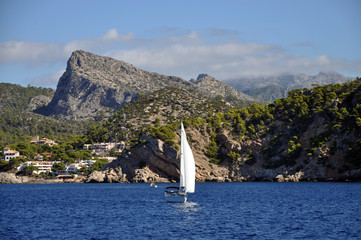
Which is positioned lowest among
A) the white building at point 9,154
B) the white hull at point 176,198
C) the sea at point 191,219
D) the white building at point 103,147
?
the sea at point 191,219

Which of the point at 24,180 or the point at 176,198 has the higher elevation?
the point at 176,198

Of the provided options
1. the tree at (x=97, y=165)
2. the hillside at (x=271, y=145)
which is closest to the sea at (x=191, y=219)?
the hillside at (x=271, y=145)

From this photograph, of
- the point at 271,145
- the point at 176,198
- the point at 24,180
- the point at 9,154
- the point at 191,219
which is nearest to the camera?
the point at 191,219

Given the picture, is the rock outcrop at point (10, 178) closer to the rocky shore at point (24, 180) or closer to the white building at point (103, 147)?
the rocky shore at point (24, 180)

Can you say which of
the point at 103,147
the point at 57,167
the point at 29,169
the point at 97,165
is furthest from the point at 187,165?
the point at 103,147

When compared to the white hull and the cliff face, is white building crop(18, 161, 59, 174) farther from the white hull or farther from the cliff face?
the white hull

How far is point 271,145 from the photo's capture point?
130000 mm

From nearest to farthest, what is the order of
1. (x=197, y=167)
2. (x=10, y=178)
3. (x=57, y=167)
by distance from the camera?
(x=197, y=167) → (x=10, y=178) → (x=57, y=167)

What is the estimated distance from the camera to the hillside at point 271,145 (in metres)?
114

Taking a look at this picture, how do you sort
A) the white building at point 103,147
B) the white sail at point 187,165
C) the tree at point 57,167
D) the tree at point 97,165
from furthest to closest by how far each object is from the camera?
the white building at point 103,147, the tree at point 57,167, the tree at point 97,165, the white sail at point 187,165

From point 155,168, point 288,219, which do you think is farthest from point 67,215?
point 155,168

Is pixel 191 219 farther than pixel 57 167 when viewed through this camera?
No

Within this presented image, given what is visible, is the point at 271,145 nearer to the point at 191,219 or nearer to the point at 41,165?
the point at 41,165

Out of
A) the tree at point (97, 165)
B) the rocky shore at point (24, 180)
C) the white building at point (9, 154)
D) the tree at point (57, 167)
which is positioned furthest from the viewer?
the tree at point (57, 167)
